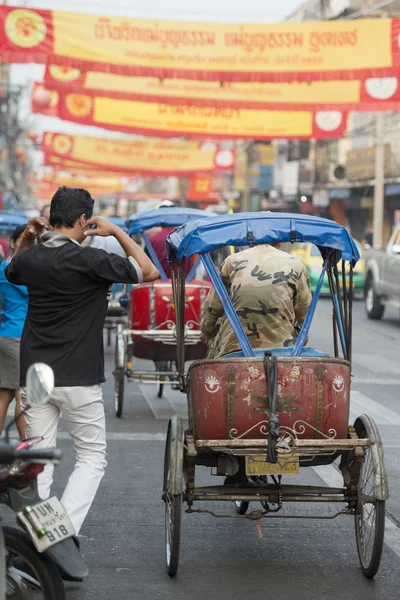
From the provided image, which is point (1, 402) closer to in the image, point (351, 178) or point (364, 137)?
point (351, 178)

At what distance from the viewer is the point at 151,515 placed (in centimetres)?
738

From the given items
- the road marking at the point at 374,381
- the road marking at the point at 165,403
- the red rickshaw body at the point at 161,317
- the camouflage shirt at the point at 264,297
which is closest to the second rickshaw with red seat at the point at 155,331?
the red rickshaw body at the point at 161,317

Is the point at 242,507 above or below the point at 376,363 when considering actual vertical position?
above

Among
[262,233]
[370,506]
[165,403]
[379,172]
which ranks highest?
[262,233]

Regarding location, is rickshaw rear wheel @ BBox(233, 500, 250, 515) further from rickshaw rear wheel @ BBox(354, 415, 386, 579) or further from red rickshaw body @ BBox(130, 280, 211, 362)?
red rickshaw body @ BBox(130, 280, 211, 362)

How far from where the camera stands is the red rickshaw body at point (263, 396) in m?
5.94

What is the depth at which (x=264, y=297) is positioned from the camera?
21.5ft

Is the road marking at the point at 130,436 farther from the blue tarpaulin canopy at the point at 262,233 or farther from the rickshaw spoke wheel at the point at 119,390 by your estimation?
the blue tarpaulin canopy at the point at 262,233

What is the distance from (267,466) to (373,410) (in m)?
6.20

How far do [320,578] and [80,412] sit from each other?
1.55 meters

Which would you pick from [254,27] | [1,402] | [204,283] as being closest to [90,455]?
[1,402]

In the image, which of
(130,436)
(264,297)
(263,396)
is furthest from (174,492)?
(130,436)

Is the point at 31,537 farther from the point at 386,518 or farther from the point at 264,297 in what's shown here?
the point at 386,518

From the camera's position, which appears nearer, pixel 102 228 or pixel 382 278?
pixel 102 228
